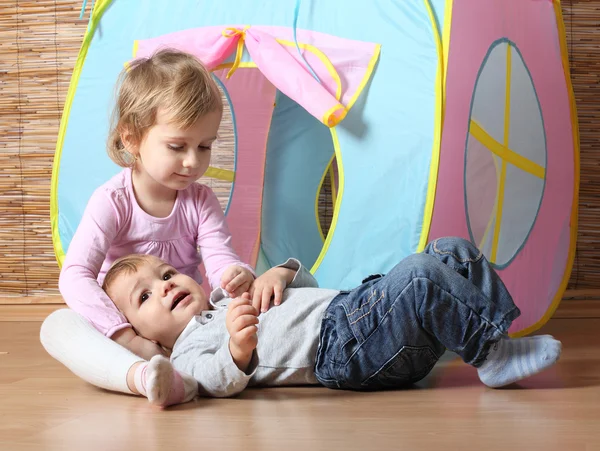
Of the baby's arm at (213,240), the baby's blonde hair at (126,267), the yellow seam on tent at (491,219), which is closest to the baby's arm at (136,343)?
the baby's blonde hair at (126,267)

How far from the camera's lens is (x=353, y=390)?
129 cm

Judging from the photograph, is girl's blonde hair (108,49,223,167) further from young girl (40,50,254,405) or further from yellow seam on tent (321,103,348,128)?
yellow seam on tent (321,103,348,128)

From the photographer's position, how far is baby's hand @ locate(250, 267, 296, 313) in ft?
4.32

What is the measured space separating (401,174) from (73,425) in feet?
2.49

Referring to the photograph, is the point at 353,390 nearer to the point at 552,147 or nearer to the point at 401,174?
the point at 401,174

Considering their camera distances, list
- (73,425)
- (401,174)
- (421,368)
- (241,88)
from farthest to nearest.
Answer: (241,88) < (401,174) < (421,368) < (73,425)

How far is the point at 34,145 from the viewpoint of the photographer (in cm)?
243

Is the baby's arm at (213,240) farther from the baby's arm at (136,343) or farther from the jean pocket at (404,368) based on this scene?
the jean pocket at (404,368)

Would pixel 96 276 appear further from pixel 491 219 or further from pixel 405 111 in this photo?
pixel 491 219

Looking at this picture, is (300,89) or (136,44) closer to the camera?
(300,89)

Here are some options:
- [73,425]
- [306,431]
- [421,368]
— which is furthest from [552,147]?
[73,425]

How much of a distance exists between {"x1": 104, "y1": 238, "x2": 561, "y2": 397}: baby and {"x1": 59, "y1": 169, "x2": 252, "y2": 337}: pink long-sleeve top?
0.56 feet

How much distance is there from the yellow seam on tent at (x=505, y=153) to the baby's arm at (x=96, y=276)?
0.71m

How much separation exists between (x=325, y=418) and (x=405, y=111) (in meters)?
0.68
